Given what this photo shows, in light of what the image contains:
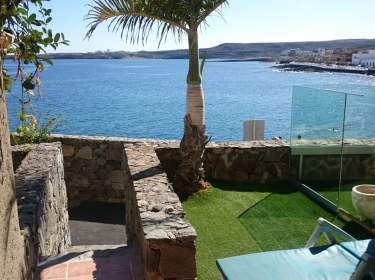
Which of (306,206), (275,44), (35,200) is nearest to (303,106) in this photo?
(306,206)

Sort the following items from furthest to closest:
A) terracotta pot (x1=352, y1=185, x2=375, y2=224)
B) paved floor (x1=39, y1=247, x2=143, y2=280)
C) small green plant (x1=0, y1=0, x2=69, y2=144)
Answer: terracotta pot (x1=352, y1=185, x2=375, y2=224) < paved floor (x1=39, y1=247, x2=143, y2=280) < small green plant (x1=0, y1=0, x2=69, y2=144)

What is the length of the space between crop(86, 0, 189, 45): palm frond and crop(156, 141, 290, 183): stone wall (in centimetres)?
216

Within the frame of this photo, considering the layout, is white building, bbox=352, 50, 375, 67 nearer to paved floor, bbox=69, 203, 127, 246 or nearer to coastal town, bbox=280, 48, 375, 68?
coastal town, bbox=280, 48, 375, 68

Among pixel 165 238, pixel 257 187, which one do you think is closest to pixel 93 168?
pixel 257 187

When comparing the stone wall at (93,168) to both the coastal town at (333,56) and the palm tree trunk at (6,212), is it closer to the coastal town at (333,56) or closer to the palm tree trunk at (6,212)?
the palm tree trunk at (6,212)

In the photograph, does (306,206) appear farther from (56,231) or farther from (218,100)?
(218,100)

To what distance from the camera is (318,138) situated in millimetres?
6625

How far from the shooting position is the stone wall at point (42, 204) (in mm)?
3387

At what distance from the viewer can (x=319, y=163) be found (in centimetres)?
668

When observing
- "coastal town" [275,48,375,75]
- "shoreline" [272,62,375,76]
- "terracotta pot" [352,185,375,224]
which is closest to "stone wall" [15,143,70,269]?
"terracotta pot" [352,185,375,224]

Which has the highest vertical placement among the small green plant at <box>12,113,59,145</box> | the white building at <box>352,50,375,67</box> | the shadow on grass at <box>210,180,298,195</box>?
the small green plant at <box>12,113,59,145</box>

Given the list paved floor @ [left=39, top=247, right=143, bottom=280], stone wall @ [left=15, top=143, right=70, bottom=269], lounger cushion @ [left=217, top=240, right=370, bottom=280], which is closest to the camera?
lounger cushion @ [left=217, top=240, right=370, bottom=280]

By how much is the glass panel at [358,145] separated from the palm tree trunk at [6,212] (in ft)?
14.8

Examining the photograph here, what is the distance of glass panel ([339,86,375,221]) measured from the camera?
584 cm
